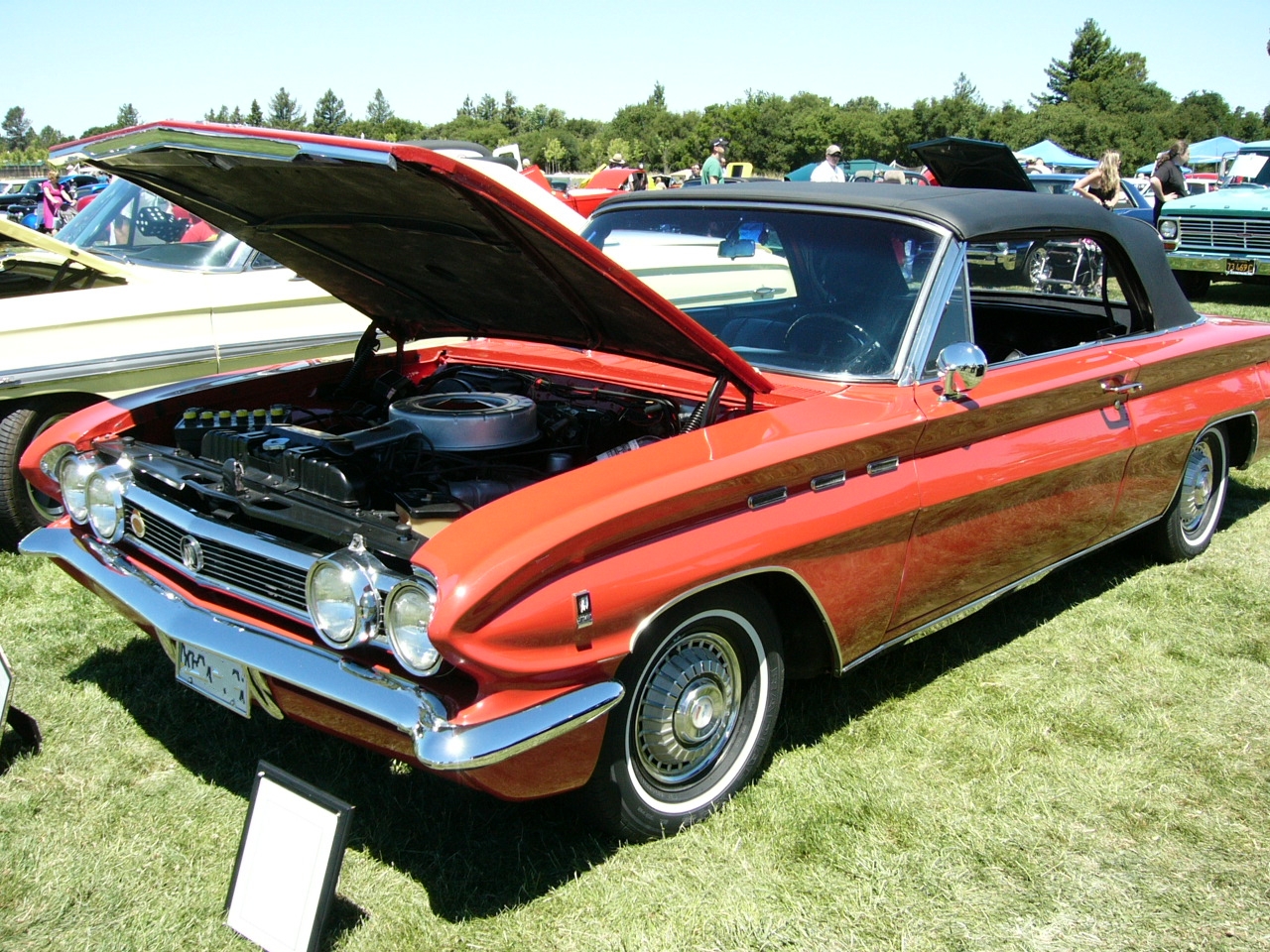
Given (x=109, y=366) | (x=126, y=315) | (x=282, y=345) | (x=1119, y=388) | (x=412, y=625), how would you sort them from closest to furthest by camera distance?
1. (x=412, y=625)
2. (x=1119, y=388)
3. (x=109, y=366)
4. (x=126, y=315)
5. (x=282, y=345)

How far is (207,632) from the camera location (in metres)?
2.55

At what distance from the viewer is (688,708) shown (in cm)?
264

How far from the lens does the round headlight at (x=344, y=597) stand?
228cm

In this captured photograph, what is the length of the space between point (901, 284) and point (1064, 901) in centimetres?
176

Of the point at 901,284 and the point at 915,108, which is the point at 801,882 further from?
the point at 915,108

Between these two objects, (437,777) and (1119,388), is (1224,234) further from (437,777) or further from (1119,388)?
(437,777)

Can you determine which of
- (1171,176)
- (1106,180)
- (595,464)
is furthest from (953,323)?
(1171,176)

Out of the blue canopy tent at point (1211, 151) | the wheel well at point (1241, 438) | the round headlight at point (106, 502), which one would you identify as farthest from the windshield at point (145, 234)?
the blue canopy tent at point (1211, 151)

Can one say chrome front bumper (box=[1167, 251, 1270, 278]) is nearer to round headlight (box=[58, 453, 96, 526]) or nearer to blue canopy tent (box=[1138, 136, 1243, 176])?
round headlight (box=[58, 453, 96, 526])

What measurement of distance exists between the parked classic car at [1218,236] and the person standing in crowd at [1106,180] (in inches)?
23.7

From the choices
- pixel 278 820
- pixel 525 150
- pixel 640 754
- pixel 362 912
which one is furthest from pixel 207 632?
pixel 525 150

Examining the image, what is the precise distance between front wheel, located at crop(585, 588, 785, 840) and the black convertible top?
141 centimetres

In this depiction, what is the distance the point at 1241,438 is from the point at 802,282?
262 centimetres

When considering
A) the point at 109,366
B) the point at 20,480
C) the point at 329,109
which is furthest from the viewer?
the point at 329,109
